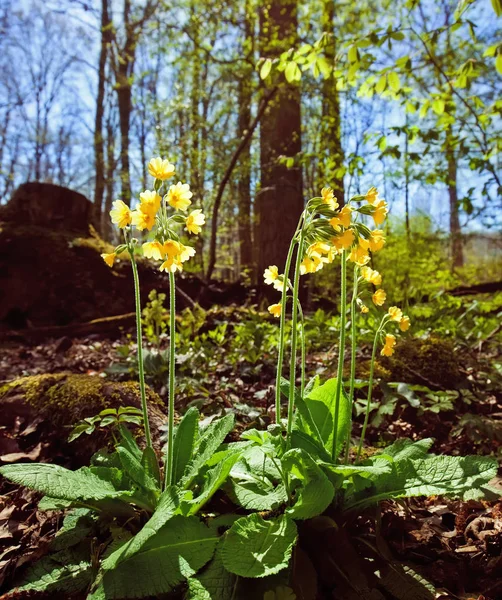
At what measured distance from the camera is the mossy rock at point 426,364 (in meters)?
3.05

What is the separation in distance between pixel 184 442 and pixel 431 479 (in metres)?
0.84

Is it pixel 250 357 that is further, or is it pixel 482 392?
pixel 250 357

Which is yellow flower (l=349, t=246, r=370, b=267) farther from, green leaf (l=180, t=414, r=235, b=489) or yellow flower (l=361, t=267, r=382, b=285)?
green leaf (l=180, t=414, r=235, b=489)

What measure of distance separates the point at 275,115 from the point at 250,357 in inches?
193

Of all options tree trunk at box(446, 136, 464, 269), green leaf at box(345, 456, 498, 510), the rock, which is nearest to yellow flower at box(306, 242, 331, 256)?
green leaf at box(345, 456, 498, 510)

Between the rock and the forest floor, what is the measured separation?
341 centimetres

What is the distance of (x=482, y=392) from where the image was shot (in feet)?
9.77

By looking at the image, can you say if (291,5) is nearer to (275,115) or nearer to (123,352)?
(275,115)

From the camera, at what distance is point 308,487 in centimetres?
130

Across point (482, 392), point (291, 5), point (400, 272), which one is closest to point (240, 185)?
point (291, 5)

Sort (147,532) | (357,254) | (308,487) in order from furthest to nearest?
(357,254)
(308,487)
(147,532)

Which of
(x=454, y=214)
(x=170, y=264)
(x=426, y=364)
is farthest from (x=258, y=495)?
(x=454, y=214)

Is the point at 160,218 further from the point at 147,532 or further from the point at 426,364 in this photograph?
the point at 426,364

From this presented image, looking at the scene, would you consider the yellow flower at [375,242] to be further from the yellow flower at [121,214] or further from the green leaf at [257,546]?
the green leaf at [257,546]
